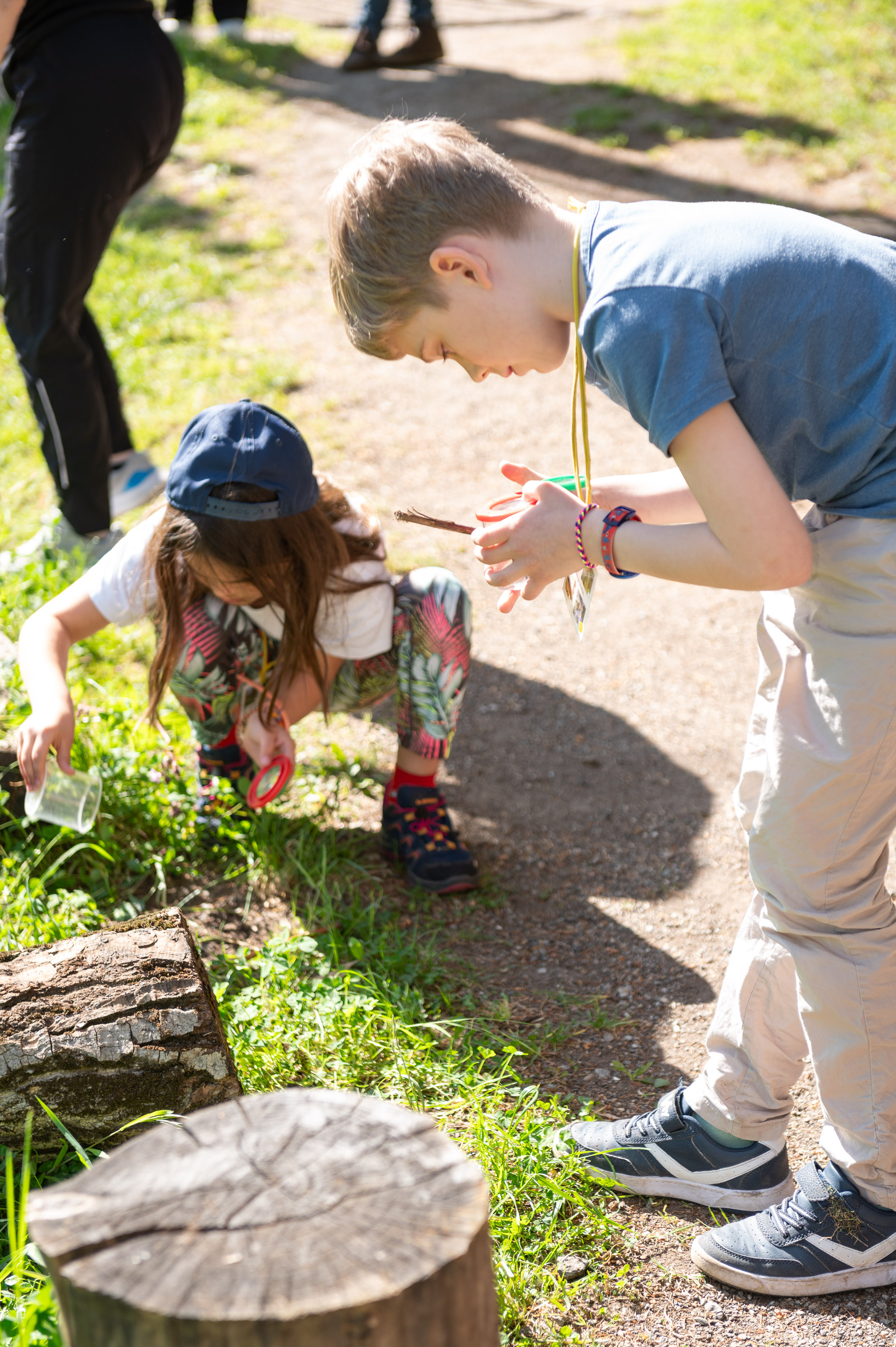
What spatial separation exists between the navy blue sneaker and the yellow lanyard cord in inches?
38.4

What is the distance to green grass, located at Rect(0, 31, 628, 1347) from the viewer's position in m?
1.72

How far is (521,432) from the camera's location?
443 cm

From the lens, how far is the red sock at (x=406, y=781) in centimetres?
255

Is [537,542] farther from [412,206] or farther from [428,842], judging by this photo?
[428,842]

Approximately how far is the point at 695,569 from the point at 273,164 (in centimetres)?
619

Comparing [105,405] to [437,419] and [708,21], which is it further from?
[708,21]

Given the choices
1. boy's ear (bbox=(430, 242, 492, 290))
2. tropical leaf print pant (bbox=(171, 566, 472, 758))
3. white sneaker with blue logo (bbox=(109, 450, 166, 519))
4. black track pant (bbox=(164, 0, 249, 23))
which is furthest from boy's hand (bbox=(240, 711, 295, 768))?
black track pant (bbox=(164, 0, 249, 23))

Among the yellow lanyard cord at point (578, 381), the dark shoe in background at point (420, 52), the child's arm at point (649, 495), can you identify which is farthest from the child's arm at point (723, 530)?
the dark shoe in background at point (420, 52)

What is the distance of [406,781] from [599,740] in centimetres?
72

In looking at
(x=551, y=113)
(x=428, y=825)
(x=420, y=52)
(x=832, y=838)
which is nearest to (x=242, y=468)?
(x=428, y=825)

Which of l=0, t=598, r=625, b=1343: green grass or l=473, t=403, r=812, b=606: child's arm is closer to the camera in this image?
l=473, t=403, r=812, b=606: child's arm

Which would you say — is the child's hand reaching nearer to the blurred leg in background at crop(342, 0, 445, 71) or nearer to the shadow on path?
the shadow on path

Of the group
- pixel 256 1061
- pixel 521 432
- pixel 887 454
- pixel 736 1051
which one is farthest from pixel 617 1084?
pixel 521 432

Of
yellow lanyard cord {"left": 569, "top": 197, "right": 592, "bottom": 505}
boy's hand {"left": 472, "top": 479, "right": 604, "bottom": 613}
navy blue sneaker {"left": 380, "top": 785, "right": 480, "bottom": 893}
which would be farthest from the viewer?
navy blue sneaker {"left": 380, "top": 785, "right": 480, "bottom": 893}
